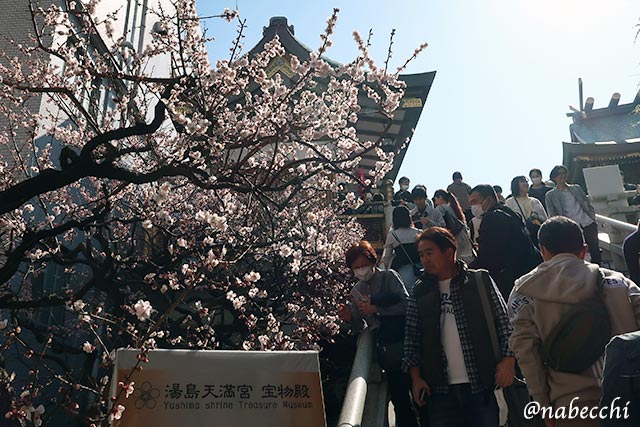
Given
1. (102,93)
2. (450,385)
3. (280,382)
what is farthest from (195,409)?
(102,93)

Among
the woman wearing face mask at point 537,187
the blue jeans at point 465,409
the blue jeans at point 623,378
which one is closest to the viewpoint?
the blue jeans at point 623,378

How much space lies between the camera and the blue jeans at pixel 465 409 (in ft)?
10.3

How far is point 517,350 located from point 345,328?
6.57 metres

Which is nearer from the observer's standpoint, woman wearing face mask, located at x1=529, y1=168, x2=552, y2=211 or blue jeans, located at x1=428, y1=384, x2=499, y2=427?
blue jeans, located at x1=428, y1=384, x2=499, y2=427

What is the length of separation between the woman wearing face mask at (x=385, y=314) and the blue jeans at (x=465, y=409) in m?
0.80

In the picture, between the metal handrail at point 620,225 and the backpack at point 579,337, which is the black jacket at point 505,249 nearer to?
the backpack at point 579,337

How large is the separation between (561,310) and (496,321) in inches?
26.7

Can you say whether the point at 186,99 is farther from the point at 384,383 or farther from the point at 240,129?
the point at 384,383

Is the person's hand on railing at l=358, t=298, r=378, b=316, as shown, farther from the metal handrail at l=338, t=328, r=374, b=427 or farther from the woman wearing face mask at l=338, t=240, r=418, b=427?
the metal handrail at l=338, t=328, r=374, b=427

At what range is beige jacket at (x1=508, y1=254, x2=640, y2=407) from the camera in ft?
8.39

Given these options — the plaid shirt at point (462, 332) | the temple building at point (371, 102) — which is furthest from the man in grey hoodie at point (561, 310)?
the temple building at point (371, 102)

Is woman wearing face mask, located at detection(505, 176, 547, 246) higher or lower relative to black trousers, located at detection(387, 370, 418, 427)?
higher

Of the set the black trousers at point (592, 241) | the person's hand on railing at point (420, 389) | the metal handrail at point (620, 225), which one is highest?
the metal handrail at point (620, 225)

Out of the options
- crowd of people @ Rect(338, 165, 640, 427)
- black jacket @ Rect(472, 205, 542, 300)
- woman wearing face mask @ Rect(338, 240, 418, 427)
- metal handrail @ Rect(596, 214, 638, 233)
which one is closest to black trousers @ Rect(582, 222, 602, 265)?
metal handrail @ Rect(596, 214, 638, 233)
